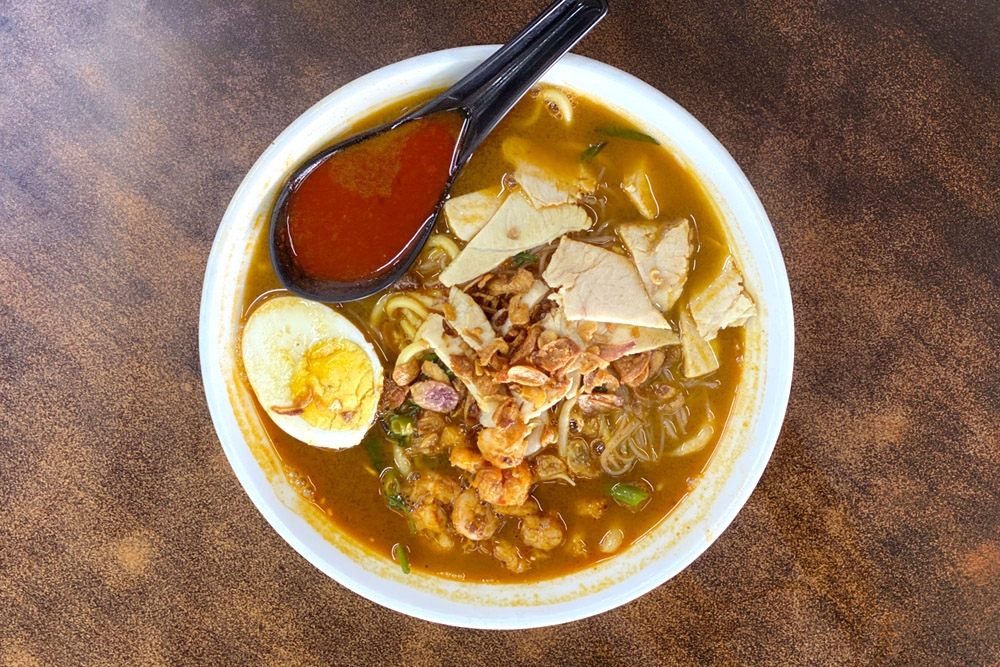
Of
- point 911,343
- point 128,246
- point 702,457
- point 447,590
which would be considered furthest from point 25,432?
point 911,343

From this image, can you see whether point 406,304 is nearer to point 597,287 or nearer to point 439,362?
point 439,362

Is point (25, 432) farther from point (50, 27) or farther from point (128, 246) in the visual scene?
point (50, 27)

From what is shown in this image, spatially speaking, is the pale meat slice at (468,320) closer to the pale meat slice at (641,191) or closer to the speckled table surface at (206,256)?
the pale meat slice at (641,191)

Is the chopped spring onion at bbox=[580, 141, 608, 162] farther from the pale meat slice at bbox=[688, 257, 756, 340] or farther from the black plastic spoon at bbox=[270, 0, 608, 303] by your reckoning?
the pale meat slice at bbox=[688, 257, 756, 340]

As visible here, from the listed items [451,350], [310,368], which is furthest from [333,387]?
[451,350]

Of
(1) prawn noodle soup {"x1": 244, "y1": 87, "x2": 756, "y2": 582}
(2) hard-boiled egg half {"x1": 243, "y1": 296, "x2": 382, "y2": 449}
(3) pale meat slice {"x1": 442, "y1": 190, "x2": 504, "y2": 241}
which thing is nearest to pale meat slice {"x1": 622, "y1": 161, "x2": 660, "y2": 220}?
(1) prawn noodle soup {"x1": 244, "y1": 87, "x2": 756, "y2": 582}

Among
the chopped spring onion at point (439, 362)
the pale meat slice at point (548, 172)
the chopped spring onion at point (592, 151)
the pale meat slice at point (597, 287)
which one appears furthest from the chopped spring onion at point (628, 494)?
the chopped spring onion at point (592, 151)
